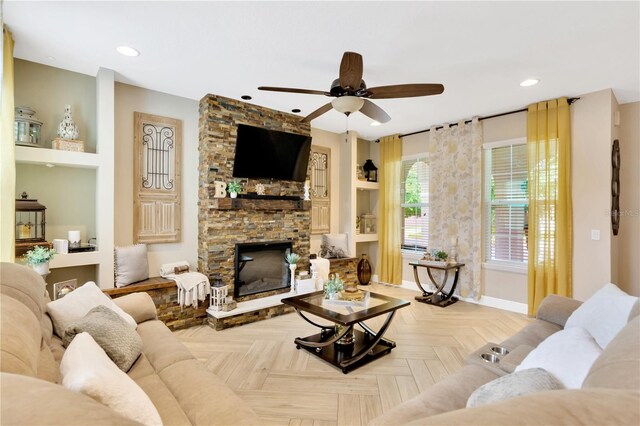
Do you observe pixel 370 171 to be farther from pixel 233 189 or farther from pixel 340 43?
pixel 340 43

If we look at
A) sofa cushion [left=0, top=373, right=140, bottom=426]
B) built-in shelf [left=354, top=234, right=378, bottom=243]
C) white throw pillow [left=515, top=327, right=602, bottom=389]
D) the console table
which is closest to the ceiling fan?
white throw pillow [left=515, top=327, right=602, bottom=389]

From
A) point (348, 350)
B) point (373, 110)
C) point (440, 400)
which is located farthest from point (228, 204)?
point (440, 400)

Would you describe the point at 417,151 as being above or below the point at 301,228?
above

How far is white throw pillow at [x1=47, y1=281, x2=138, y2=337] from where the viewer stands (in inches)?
72.1

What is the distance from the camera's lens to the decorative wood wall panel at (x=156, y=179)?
3580 millimetres

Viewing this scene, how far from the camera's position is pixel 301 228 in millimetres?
4652

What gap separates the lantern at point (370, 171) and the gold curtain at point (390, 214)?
0.20 meters

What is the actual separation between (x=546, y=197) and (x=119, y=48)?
492cm

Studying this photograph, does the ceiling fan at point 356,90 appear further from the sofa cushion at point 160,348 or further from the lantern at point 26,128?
the lantern at point 26,128

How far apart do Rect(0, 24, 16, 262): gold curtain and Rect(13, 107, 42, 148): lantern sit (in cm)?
40

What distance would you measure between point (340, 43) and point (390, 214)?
358cm

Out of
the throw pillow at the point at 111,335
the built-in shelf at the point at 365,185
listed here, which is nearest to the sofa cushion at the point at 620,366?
the throw pillow at the point at 111,335

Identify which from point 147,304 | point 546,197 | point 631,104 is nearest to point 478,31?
point 546,197

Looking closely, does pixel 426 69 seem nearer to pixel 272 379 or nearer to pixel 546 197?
pixel 546 197
